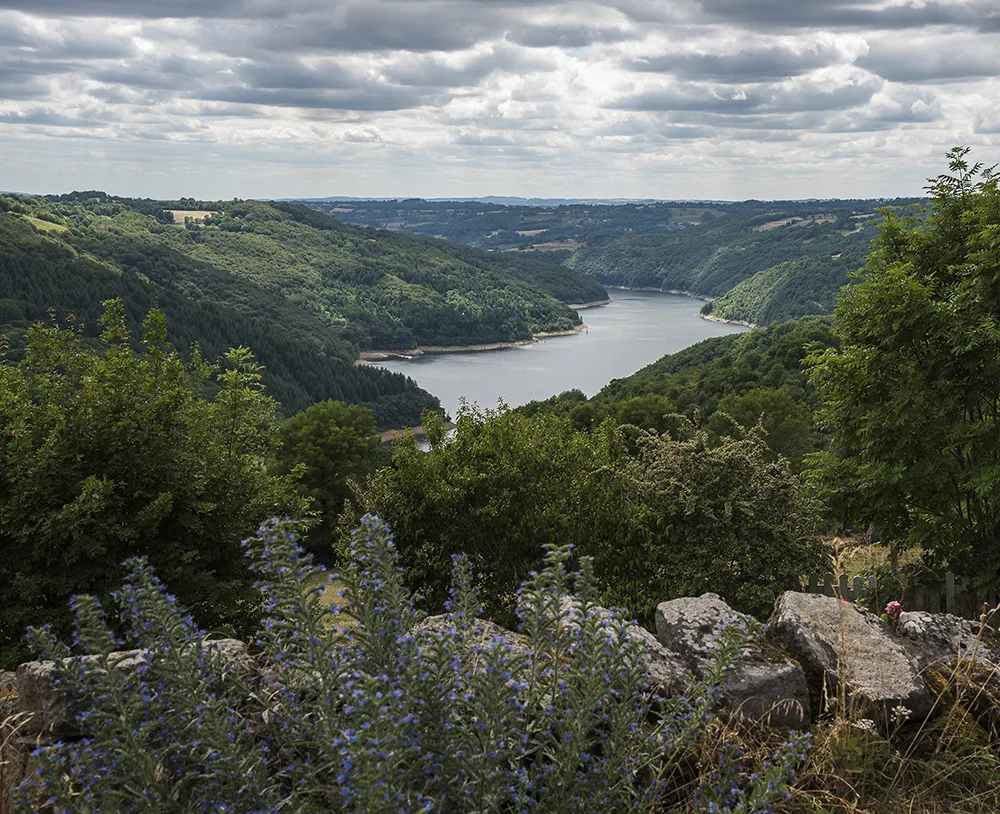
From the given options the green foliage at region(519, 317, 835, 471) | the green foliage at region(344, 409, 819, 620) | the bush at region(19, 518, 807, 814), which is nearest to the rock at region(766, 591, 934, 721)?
the bush at region(19, 518, 807, 814)

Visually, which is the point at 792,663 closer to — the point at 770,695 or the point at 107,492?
the point at 770,695

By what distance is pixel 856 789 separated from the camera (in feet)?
13.1

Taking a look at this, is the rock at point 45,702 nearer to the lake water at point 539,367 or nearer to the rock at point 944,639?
the rock at point 944,639

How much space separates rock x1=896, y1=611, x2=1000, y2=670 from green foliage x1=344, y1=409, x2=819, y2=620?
4.50m

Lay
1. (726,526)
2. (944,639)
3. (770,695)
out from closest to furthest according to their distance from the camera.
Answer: (770,695) < (944,639) < (726,526)

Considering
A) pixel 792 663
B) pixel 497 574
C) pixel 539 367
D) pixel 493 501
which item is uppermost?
pixel 792 663

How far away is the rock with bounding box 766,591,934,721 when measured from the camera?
445cm

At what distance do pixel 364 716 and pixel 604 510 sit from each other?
9.80 meters

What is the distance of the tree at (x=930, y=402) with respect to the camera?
35.6 feet

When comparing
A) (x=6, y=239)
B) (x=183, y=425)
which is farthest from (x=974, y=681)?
(x=6, y=239)

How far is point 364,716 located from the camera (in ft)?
8.78

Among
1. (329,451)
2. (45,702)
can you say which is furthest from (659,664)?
(329,451)

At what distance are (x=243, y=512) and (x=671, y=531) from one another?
5.74 m

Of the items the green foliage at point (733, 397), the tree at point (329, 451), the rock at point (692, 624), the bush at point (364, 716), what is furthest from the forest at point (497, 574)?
the tree at point (329, 451)
